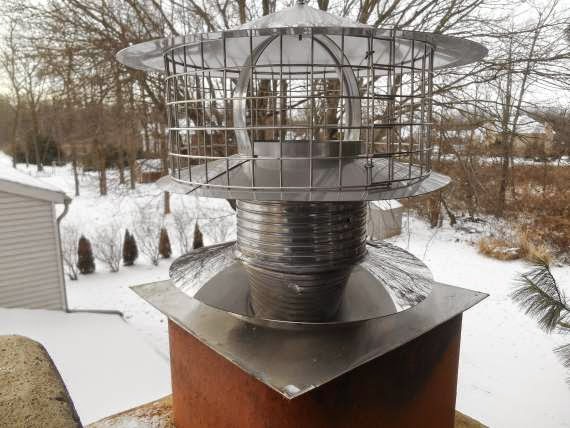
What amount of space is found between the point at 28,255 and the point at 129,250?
2.94 m

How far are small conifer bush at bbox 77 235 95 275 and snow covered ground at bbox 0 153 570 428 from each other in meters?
0.20

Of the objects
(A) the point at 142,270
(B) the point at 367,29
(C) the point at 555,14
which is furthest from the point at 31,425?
(A) the point at 142,270

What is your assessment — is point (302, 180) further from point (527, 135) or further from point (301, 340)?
point (527, 135)

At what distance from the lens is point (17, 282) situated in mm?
6641

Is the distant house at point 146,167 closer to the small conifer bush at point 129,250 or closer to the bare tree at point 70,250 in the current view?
the bare tree at point 70,250

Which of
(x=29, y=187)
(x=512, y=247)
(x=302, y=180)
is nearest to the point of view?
(x=302, y=180)

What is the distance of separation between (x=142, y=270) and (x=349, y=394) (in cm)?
872

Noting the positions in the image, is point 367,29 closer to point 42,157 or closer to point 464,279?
point 464,279

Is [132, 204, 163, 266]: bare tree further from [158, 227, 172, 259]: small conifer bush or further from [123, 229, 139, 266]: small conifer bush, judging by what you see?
[123, 229, 139, 266]: small conifer bush

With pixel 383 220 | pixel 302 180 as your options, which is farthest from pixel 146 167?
pixel 302 180

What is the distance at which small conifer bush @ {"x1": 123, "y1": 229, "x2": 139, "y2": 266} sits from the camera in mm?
9469

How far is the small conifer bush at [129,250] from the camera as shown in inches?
373

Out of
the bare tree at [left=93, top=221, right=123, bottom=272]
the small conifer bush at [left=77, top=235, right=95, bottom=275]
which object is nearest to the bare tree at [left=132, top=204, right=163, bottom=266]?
the bare tree at [left=93, top=221, right=123, bottom=272]

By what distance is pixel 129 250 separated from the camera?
955 cm
